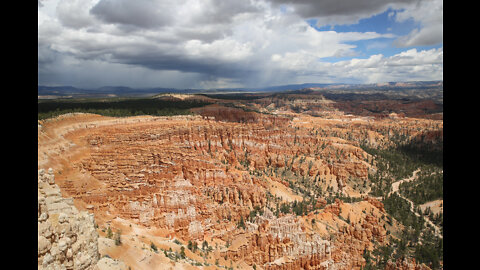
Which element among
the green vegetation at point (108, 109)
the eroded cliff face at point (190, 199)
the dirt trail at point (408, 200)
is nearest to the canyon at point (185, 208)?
the eroded cliff face at point (190, 199)

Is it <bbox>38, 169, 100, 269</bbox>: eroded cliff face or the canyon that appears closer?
<bbox>38, 169, 100, 269</bbox>: eroded cliff face

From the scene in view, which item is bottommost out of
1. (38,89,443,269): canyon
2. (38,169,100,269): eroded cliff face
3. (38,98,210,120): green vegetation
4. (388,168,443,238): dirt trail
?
(388,168,443,238): dirt trail

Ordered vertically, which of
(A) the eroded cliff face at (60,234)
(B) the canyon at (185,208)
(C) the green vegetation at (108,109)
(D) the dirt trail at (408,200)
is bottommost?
(D) the dirt trail at (408,200)

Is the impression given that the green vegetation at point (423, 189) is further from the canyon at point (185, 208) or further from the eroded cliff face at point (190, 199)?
the eroded cliff face at point (190, 199)

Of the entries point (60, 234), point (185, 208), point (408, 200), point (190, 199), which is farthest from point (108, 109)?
point (408, 200)

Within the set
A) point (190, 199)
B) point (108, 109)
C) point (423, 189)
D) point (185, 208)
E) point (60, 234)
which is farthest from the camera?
point (108, 109)

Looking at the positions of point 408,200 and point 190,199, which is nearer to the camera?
point 190,199

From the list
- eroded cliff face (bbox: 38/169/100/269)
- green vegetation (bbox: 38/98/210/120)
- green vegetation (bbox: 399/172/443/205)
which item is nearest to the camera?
eroded cliff face (bbox: 38/169/100/269)

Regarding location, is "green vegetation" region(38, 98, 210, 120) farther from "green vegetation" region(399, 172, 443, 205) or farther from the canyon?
"green vegetation" region(399, 172, 443, 205)

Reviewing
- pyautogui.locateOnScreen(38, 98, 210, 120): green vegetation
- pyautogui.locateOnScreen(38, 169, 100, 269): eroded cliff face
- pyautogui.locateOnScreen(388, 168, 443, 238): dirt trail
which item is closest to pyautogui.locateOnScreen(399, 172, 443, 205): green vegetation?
pyautogui.locateOnScreen(388, 168, 443, 238): dirt trail

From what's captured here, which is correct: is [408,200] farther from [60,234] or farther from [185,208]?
[60,234]

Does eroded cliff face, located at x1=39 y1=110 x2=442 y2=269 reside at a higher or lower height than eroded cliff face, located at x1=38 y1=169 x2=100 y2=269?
lower

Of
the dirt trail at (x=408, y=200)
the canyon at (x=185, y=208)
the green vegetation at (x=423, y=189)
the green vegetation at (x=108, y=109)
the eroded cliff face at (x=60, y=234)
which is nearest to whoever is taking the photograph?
the eroded cliff face at (x=60, y=234)

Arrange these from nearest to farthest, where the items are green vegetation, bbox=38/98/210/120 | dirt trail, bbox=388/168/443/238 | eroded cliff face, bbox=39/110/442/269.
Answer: eroded cliff face, bbox=39/110/442/269 < dirt trail, bbox=388/168/443/238 < green vegetation, bbox=38/98/210/120
